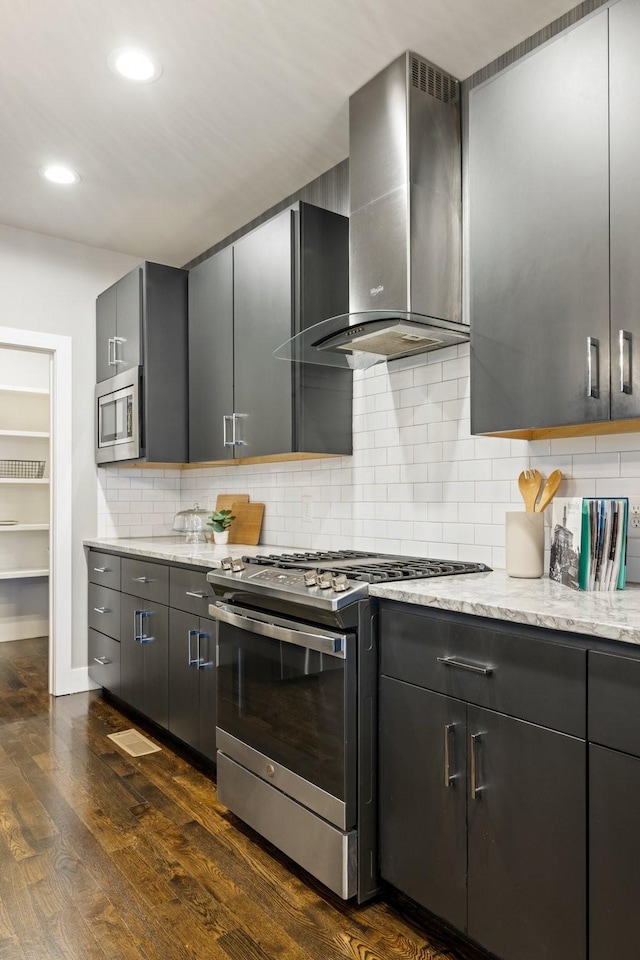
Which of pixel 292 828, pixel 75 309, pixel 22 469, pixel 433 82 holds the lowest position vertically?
pixel 292 828

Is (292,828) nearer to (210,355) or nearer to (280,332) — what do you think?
(280,332)

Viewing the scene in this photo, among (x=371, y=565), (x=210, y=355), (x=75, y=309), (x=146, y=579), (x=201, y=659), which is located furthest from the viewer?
(x=75, y=309)

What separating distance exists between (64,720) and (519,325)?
3049 millimetres

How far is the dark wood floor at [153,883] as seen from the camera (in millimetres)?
1728

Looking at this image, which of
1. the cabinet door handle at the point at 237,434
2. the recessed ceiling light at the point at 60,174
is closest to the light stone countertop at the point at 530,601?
the cabinet door handle at the point at 237,434

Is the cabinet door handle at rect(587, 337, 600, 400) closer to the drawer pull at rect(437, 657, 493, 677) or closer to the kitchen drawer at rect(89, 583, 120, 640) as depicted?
the drawer pull at rect(437, 657, 493, 677)

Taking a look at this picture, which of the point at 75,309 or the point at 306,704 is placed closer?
the point at 306,704

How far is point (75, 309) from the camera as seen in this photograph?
13.6ft

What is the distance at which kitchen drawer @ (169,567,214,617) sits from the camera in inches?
108

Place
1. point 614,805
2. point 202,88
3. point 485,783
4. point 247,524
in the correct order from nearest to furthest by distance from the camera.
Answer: point 614,805 < point 485,783 < point 202,88 < point 247,524

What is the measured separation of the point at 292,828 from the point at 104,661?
83.9 inches

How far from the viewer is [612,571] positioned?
1.79 m

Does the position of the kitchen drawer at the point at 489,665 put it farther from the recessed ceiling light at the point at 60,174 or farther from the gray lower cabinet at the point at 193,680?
the recessed ceiling light at the point at 60,174

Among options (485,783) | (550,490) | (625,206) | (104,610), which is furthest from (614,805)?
(104,610)
